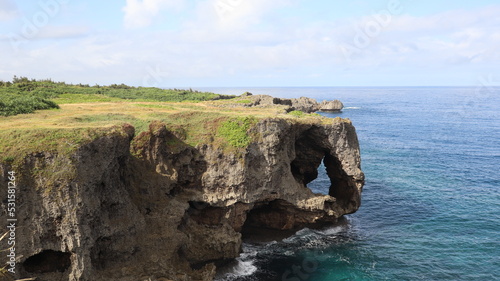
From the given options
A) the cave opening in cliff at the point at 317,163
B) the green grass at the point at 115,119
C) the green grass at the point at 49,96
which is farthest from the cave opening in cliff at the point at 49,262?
the cave opening in cliff at the point at 317,163

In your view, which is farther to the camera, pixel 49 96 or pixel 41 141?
pixel 49 96

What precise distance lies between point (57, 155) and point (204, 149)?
40.5 ft

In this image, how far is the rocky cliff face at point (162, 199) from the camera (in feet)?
75.2

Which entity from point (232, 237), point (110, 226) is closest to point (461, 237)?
point (232, 237)

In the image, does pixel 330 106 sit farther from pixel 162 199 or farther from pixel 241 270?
pixel 162 199

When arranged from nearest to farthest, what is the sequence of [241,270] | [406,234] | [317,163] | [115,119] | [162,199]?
[162,199] → [241,270] → [115,119] → [406,234] → [317,163]

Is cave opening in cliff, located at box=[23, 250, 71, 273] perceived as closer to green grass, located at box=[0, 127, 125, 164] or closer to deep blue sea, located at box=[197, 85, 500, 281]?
green grass, located at box=[0, 127, 125, 164]

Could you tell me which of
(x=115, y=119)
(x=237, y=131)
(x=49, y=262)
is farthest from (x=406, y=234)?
(x=49, y=262)

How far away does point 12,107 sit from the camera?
117 ft

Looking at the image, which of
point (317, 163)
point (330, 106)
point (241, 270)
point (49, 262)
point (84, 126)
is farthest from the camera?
point (330, 106)

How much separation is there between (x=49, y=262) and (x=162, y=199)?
9.35 metres

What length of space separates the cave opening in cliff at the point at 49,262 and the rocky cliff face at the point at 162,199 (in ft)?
0.22

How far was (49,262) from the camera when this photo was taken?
24.2 m

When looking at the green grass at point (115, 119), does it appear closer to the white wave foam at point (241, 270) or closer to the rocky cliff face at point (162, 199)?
the rocky cliff face at point (162, 199)
